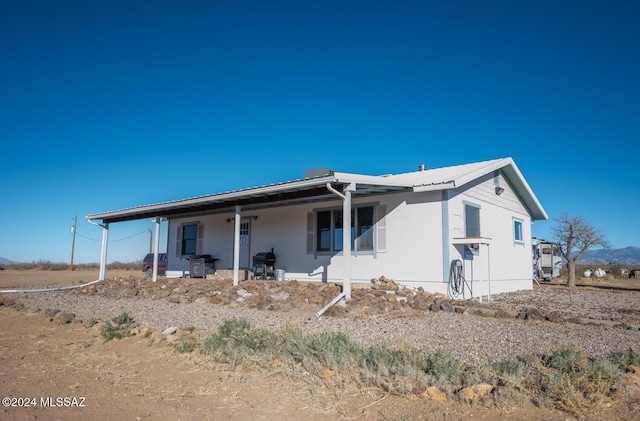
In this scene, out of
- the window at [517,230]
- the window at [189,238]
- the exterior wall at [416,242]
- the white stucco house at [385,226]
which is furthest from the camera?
the window at [189,238]

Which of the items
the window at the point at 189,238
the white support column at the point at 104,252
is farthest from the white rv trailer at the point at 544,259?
the white support column at the point at 104,252

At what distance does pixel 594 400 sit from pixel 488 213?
10.6 m

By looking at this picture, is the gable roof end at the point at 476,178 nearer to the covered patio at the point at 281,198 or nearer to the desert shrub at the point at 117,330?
the covered patio at the point at 281,198

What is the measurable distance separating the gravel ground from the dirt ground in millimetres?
1566

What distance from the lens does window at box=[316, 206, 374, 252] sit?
12359 mm

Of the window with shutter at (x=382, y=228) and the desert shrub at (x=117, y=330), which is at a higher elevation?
the window with shutter at (x=382, y=228)

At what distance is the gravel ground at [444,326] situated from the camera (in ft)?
18.6

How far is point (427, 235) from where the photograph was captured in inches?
444

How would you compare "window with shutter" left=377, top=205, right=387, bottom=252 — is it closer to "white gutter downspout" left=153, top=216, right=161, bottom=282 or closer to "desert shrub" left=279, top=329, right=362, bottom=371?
"desert shrub" left=279, top=329, right=362, bottom=371

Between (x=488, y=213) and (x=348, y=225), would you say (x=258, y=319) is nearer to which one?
(x=348, y=225)

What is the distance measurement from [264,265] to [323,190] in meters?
4.68

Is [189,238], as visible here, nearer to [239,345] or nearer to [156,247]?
[156,247]

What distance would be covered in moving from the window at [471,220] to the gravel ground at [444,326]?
2.14 meters

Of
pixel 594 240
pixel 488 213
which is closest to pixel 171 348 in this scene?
pixel 488 213
